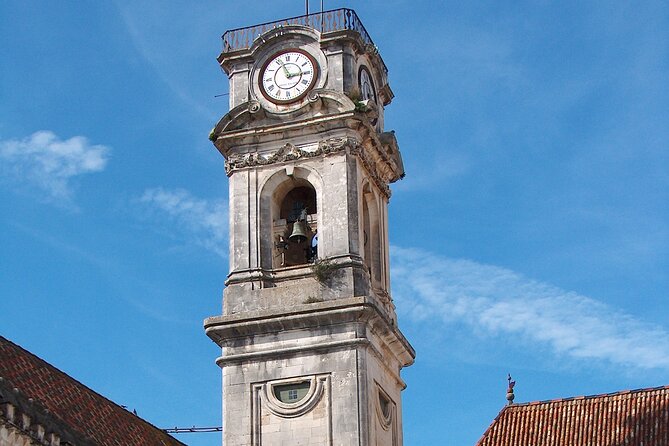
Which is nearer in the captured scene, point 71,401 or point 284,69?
point 71,401

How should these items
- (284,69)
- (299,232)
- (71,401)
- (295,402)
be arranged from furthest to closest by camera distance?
(284,69) → (299,232) → (71,401) → (295,402)

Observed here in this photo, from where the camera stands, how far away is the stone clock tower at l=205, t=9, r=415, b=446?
34.5 meters

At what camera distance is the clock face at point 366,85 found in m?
38.1

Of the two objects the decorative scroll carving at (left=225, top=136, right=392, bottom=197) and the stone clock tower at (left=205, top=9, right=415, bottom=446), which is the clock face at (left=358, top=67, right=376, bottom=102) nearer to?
the stone clock tower at (left=205, top=9, right=415, bottom=446)

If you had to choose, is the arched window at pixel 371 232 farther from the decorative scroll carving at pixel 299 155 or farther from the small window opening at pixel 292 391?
the small window opening at pixel 292 391

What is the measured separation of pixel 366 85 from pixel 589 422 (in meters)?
10.0

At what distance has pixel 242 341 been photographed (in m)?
35.2

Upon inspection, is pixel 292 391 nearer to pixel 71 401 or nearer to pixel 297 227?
pixel 297 227

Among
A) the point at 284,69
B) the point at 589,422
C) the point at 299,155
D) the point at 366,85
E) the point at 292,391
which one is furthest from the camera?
the point at 589,422

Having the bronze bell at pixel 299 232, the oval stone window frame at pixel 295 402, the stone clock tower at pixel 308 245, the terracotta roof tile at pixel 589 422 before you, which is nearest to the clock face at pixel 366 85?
the stone clock tower at pixel 308 245

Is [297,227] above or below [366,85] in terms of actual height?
below

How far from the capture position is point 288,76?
3747 centimetres

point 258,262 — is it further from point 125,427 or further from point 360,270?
point 125,427

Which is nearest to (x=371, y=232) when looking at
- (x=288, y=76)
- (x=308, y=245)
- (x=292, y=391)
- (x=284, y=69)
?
(x=308, y=245)
